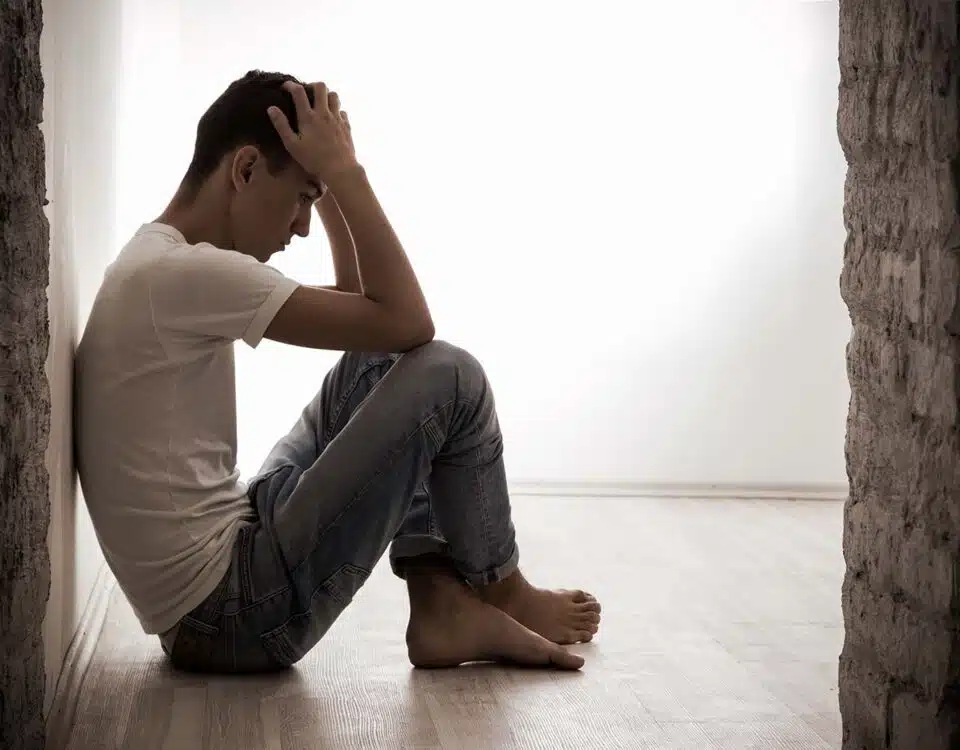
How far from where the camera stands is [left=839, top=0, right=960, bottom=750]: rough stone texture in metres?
1.19

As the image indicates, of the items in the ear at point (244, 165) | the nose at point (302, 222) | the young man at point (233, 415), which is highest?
the ear at point (244, 165)

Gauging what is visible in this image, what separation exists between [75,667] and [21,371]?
2.12 ft

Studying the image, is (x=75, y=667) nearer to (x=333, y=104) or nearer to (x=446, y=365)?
(x=446, y=365)

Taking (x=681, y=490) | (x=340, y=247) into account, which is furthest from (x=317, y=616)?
(x=681, y=490)

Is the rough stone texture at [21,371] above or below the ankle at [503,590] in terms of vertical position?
above

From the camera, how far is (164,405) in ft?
5.74

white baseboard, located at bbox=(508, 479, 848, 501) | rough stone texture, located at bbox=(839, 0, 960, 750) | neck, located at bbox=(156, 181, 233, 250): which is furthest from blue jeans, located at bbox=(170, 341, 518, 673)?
white baseboard, located at bbox=(508, 479, 848, 501)

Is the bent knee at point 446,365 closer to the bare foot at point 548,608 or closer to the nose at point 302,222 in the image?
the nose at point 302,222

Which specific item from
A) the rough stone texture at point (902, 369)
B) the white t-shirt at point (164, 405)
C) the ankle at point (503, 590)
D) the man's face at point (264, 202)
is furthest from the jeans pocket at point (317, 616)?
the rough stone texture at point (902, 369)

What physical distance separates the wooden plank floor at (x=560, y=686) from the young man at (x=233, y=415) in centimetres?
9

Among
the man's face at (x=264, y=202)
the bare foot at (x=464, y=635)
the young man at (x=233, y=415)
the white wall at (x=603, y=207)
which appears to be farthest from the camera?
the white wall at (x=603, y=207)

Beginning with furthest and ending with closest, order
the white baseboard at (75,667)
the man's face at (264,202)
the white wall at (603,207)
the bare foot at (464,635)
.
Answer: the white wall at (603,207) < the bare foot at (464,635) < the man's face at (264,202) < the white baseboard at (75,667)

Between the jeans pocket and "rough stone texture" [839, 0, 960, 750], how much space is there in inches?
28.9

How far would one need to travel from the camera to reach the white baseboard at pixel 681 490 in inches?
153
